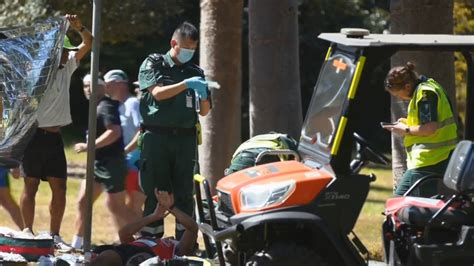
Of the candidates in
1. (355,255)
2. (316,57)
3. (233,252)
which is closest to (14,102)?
(233,252)

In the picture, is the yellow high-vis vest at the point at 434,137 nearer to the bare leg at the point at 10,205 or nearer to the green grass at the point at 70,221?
the bare leg at the point at 10,205

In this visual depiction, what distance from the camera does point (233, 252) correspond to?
7.11m

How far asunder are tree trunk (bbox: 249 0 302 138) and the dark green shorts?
56.3 inches

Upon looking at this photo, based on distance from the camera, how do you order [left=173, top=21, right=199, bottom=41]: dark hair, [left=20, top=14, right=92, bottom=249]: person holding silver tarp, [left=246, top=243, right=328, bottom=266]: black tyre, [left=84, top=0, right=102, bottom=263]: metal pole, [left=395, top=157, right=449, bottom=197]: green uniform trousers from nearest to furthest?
1. [left=246, top=243, right=328, bottom=266]: black tyre
2. [left=395, top=157, right=449, bottom=197]: green uniform trousers
3. [left=84, top=0, right=102, bottom=263]: metal pole
4. [left=173, top=21, right=199, bottom=41]: dark hair
5. [left=20, top=14, right=92, bottom=249]: person holding silver tarp

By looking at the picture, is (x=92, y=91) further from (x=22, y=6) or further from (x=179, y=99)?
(x=22, y=6)

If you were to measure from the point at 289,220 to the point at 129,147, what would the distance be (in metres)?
4.99

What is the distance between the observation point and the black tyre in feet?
21.8

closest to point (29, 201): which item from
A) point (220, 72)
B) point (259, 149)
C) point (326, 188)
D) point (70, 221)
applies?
point (259, 149)

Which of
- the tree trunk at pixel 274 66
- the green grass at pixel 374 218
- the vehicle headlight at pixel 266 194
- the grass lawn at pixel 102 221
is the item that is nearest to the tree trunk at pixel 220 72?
the tree trunk at pixel 274 66

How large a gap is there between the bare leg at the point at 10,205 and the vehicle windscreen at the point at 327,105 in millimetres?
4144

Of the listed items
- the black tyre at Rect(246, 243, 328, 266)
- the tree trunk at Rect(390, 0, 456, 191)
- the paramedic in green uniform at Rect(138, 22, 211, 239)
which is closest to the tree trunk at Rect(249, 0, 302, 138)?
the tree trunk at Rect(390, 0, 456, 191)

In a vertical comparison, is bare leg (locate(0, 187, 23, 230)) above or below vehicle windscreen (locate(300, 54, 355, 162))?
below

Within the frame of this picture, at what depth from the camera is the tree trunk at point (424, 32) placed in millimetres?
9875

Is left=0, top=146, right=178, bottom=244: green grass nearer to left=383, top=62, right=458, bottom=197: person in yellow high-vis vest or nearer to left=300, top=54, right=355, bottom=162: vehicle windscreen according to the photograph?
left=383, top=62, right=458, bottom=197: person in yellow high-vis vest
